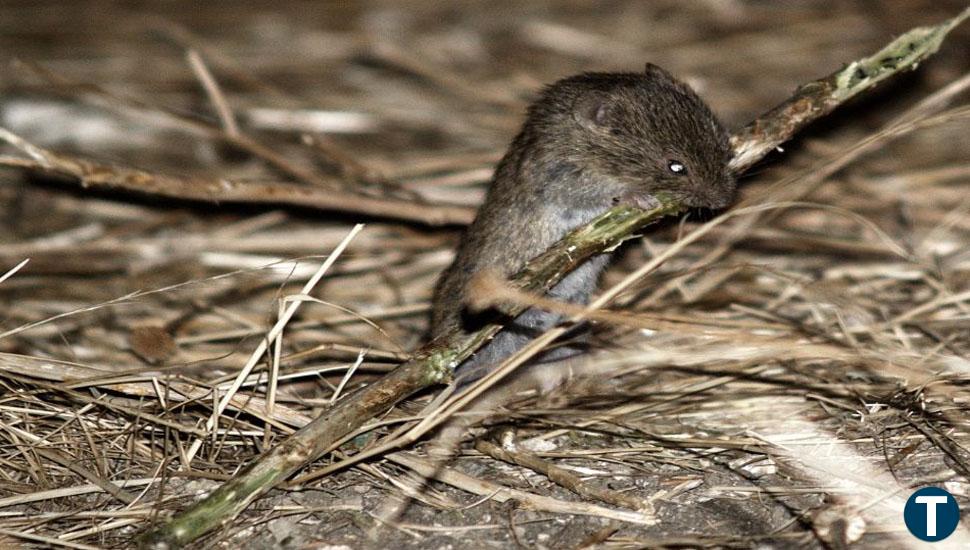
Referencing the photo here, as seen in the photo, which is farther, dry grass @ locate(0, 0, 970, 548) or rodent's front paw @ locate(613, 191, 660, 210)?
rodent's front paw @ locate(613, 191, 660, 210)

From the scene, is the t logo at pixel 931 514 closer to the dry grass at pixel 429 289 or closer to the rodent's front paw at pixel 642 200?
the dry grass at pixel 429 289

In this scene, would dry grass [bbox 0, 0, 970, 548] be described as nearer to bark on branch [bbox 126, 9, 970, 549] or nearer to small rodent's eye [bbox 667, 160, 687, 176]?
bark on branch [bbox 126, 9, 970, 549]

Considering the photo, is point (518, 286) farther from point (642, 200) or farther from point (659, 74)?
point (659, 74)

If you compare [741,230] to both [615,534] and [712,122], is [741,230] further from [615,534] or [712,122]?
[615,534]

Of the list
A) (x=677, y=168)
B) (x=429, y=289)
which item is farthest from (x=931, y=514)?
(x=429, y=289)

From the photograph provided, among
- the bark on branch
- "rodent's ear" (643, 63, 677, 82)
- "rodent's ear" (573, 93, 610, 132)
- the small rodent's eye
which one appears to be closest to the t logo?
the bark on branch

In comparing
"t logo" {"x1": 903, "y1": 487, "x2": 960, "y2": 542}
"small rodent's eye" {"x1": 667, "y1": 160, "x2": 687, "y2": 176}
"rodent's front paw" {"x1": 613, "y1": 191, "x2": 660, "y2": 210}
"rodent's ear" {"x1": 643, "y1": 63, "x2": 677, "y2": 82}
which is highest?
"rodent's ear" {"x1": 643, "y1": 63, "x2": 677, "y2": 82}
